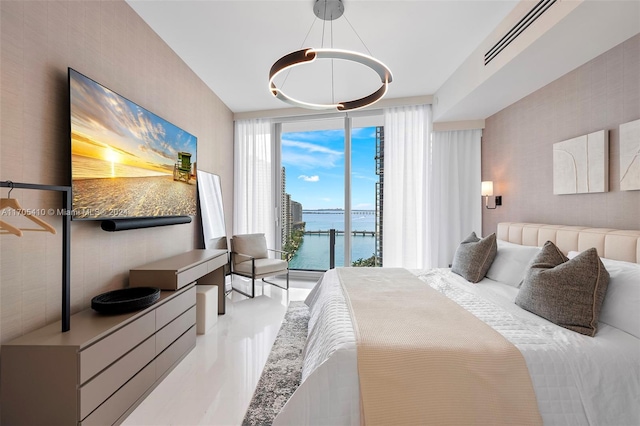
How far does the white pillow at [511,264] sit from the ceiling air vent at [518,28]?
1758mm

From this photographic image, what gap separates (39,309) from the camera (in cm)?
162

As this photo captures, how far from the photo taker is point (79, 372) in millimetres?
1359

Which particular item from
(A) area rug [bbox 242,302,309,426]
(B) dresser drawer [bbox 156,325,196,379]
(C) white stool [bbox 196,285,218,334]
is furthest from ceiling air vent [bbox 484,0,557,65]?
(B) dresser drawer [bbox 156,325,196,379]

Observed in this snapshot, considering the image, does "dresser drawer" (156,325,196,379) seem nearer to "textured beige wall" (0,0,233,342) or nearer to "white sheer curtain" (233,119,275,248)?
"textured beige wall" (0,0,233,342)

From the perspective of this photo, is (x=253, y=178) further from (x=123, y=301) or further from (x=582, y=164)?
(x=582, y=164)

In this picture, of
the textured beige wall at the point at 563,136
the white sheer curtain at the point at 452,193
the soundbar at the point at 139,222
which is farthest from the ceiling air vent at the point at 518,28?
the soundbar at the point at 139,222

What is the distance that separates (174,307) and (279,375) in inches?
38.2

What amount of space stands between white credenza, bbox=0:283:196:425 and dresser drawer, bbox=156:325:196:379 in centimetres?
13

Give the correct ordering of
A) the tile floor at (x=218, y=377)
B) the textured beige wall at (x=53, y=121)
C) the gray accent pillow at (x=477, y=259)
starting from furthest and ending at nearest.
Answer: the gray accent pillow at (x=477, y=259) → the tile floor at (x=218, y=377) → the textured beige wall at (x=53, y=121)

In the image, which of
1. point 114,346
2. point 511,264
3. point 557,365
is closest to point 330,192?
point 511,264

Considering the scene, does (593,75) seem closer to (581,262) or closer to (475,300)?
(581,262)

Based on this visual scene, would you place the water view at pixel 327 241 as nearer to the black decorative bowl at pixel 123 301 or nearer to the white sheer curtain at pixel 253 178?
the white sheer curtain at pixel 253 178

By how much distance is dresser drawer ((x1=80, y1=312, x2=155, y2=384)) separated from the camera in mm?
1397

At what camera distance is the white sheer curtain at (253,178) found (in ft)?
15.7
